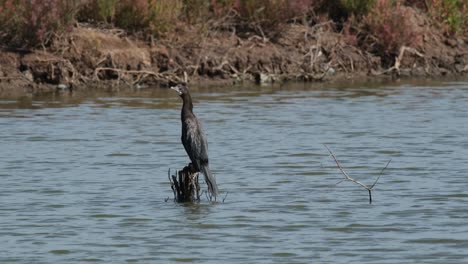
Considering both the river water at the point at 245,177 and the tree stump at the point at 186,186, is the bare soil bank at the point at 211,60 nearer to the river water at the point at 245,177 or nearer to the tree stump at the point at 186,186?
the river water at the point at 245,177

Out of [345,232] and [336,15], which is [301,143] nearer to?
[345,232]

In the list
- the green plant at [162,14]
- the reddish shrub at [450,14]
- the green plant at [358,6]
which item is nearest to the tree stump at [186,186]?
the green plant at [162,14]

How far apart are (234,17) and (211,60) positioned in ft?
5.73

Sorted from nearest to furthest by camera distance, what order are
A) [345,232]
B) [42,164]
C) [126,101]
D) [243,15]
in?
[345,232], [42,164], [126,101], [243,15]

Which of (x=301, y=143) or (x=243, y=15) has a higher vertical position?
(x=243, y=15)

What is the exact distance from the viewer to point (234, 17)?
2578 cm

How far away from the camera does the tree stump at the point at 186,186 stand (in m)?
12.5

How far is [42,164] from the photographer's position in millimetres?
15547

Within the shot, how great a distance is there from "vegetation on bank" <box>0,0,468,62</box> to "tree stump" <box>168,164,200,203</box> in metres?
10.6

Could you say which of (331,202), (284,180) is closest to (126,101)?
(284,180)

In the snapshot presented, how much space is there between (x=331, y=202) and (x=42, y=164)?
13.6ft

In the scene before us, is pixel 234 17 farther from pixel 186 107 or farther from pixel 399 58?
pixel 186 107

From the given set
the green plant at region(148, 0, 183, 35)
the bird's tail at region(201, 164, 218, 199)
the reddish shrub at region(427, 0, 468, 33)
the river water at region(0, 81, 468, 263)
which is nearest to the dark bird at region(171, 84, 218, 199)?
the bird's tail at region(201, 164, 218, 199)

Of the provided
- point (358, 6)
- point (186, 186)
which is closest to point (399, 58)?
point (358, 6)
